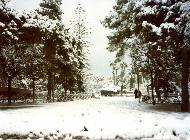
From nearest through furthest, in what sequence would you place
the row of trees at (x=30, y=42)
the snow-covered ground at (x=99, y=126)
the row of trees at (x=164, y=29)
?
the snow-covered ground at (x=99, y=126), the row of trees at (x=164, y=29), the row of trees at (x=30, y=42)

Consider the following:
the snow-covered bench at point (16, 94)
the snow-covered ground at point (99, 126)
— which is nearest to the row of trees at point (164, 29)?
the snow-covered ground at point (99, 126)

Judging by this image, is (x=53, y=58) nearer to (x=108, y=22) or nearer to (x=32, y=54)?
(x=32, y=54)

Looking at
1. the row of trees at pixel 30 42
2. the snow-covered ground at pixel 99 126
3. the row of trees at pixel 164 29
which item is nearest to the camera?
the snow-covered ground at pixel 99 126

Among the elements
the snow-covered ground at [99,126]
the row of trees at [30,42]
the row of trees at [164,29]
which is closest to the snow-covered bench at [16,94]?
the row of trees at [30,42]

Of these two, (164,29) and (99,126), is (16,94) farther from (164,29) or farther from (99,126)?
(99,126)

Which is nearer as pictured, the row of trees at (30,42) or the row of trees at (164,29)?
the row of trees at (164,29)

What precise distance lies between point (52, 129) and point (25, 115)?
13.0 feet

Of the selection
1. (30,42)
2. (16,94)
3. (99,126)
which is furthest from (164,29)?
(16,94)

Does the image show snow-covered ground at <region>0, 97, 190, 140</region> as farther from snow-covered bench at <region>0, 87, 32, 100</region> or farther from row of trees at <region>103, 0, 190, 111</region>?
snow-covered bench at <region>0, 87, 32, 100</region>

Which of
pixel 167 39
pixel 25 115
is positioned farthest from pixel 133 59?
pixel 25 115

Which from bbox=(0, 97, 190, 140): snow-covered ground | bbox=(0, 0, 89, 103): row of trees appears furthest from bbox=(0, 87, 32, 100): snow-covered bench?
bbox=(0, 97, 190, 140): snow-covered ground

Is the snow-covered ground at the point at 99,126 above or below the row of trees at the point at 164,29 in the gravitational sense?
below

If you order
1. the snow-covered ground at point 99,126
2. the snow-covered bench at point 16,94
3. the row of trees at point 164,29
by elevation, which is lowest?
the snow-covered ground at point 99,126

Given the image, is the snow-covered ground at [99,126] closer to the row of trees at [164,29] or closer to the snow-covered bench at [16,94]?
the row of trees at [164,29]
